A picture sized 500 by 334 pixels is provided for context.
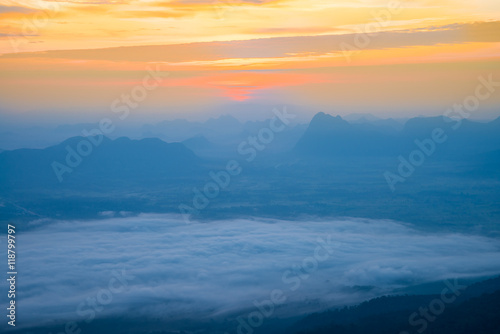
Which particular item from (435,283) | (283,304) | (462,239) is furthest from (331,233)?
(283,304)

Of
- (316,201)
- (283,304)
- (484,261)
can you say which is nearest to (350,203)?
(316,201)

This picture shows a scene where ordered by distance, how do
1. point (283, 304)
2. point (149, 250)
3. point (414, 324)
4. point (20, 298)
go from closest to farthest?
point (414, 324)
point (283, 304)
point (20, 298)
point (149, 250)

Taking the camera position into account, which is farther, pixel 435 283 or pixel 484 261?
pixel 484 261

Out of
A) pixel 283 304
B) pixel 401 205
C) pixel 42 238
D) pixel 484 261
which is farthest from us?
pixel 401 205

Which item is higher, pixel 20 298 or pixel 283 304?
pixel 20 298

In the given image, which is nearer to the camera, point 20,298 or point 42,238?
point 20,298

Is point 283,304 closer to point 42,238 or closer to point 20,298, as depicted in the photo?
point 20,298

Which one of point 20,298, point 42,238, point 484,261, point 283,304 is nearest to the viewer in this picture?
point 283,304

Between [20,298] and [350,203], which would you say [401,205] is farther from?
[20,298]

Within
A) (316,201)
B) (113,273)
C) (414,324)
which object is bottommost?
(414,324)
